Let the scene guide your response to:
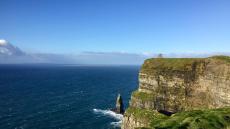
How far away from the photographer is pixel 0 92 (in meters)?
187

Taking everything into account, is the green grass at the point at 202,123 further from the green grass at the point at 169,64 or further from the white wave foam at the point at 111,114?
the white wave foam at the point at 111,114

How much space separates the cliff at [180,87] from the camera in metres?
89.8

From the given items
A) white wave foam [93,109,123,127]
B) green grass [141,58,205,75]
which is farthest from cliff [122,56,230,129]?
white wave foam [93,109,123,127]

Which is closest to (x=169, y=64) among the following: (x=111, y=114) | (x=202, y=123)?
(x=111, y=114)

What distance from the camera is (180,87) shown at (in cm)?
10462

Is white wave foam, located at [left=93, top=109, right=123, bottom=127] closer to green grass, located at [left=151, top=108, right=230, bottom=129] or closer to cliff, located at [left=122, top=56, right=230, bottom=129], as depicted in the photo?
cliff, located at [left=122, top=56, right=230, bottom=129]

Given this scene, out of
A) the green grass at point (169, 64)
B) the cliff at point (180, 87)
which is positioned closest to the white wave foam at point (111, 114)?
the cliff at point (180, 87)

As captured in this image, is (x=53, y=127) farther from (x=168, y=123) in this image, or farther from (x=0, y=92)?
(x=0, y=92)

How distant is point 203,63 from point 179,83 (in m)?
10.6

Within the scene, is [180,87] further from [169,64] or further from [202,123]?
[202,123]

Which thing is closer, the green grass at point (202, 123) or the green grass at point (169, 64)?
the green grass at point (202, 123)

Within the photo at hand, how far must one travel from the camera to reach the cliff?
89.8m

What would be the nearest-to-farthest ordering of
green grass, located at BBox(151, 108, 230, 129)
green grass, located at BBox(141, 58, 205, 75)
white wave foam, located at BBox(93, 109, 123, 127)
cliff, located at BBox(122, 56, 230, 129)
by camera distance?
green grass, located at BBox(151, 108, 230, 129) → cliff, located at BBox(122, 56, 230, 129) → green grass, located at BBox(141, 58, 205, 75) → white wave foam, located at BBox(93, 109, 123, 127)

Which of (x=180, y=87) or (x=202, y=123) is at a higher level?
(x=180, y=87)
